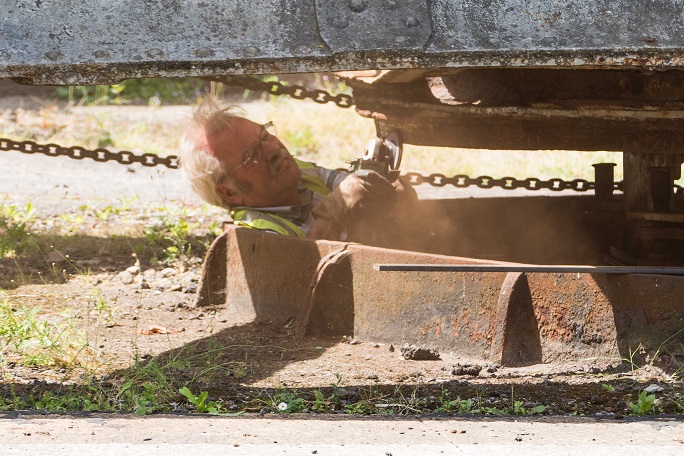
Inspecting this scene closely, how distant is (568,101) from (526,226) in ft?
4.28

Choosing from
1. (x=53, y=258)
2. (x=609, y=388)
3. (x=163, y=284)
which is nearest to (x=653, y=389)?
(x=609, y=388)

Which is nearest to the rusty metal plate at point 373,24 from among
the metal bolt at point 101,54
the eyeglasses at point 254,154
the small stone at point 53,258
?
the metal bolt at point 101,54

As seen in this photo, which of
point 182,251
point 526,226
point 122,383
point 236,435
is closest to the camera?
point 236,435

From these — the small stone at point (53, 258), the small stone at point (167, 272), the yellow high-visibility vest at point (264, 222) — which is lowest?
the small stone at point (167, 272)

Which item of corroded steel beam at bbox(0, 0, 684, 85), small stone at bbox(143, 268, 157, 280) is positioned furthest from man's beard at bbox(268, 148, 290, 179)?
corroded steel beam at bbox(0, 0, 684, 85)

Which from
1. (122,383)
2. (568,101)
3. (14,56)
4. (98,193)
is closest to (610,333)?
(568,101)

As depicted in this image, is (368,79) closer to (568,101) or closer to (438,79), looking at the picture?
(438,79)

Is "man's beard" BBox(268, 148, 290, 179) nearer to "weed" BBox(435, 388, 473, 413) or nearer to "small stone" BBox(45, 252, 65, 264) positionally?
"small stone" BBox(45, 252, 65, 264)

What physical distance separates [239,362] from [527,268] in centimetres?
111

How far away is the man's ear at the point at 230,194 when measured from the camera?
4652mm

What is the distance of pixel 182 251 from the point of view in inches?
213

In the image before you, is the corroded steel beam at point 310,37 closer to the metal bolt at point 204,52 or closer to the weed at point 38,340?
the metal bolt at point 204,52

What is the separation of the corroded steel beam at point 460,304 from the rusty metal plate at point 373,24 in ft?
3.57

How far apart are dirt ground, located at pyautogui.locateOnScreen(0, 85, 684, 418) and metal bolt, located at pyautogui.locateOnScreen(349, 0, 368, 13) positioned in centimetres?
118
